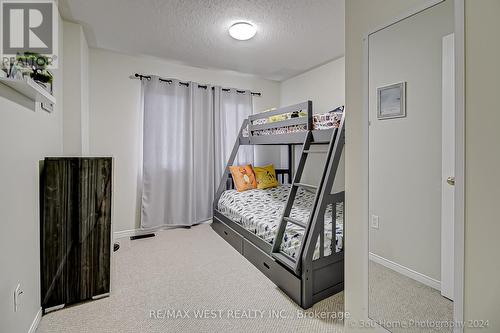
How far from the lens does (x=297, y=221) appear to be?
2080mm

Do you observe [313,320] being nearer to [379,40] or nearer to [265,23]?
[379,40]

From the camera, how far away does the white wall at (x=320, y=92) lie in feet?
11.4

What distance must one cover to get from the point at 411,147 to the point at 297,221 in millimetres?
1085

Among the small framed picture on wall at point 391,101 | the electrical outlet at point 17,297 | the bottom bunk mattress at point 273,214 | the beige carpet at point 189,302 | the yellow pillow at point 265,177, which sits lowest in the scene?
the beige carpet at point 189,302

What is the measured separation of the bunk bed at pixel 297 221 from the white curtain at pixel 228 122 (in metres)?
0.63

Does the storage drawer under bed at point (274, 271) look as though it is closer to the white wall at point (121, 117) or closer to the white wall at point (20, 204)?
the white wall at point (20, 204)

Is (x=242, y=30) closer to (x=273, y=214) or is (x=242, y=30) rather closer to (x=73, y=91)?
(x=73, y=91)

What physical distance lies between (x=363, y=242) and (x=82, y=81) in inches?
119

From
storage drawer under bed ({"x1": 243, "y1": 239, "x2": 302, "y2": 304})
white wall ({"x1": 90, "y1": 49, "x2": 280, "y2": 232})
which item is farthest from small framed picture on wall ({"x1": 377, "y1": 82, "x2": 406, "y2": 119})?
white wall ({"x1": 90, "y1": 49, "x2": 280, "y2": 232})

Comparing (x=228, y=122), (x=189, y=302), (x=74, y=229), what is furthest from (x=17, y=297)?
(x=228, y=122)

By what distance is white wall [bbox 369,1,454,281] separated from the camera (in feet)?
3.65

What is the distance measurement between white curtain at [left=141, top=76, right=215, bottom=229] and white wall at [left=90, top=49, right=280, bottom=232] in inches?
6.1

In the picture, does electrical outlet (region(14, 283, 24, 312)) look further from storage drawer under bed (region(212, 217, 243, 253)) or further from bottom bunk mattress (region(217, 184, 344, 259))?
storage drawer under bed (region(212, 217, 243, 253))

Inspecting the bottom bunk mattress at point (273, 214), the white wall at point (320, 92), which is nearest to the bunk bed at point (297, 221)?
the bottom bunk mattress at point (273, 214)
